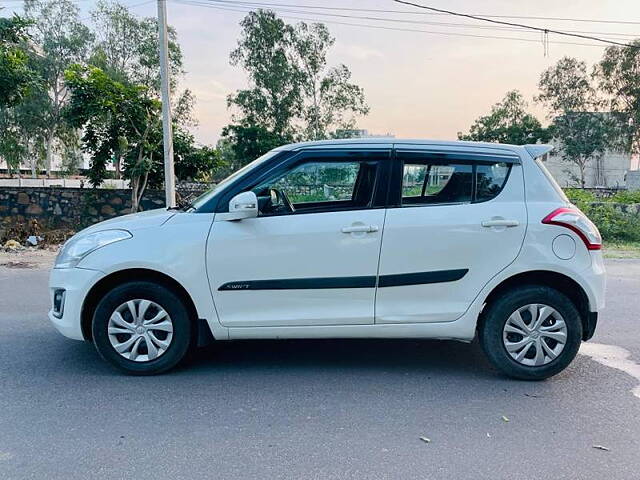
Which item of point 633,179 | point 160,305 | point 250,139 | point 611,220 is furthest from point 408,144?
point 633,179

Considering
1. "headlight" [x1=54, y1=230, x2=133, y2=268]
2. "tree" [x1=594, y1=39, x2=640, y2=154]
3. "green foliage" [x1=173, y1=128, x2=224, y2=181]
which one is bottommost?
"headlight" [x1=54, y1=230, x2=133, y2=268]

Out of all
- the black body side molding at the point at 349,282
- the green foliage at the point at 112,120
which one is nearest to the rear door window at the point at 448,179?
the black body side molding at the point at 349,282

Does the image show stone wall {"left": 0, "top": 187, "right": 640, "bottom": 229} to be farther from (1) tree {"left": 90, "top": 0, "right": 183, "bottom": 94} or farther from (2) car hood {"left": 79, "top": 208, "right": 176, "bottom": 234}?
(1) tree {"left": 90, "top": 0, "right": 183, "bottom": 94}

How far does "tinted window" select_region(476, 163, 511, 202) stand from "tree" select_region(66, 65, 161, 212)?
9.61m

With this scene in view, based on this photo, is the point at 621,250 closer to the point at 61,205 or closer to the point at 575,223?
the point at 575,223

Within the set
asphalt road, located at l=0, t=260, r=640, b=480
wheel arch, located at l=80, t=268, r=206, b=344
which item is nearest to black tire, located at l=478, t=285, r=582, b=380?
asphalt road, located at l=0, t=260, r=640, b=480

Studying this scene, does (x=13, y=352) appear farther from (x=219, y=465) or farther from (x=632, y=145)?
(x=632, y=145)

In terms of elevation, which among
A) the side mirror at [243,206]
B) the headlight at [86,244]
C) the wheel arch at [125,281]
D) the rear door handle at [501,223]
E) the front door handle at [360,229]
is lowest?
the wheel arch at [125,281]

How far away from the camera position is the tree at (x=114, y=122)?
1135 centimetres

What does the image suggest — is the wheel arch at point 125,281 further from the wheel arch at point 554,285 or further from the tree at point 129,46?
the tree at point 129,46

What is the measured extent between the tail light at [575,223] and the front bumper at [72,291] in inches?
136

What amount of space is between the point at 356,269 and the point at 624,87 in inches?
1529

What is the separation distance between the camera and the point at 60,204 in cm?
1230

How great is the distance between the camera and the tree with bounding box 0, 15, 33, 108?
10.4 metres
